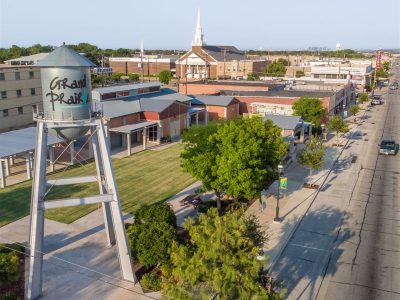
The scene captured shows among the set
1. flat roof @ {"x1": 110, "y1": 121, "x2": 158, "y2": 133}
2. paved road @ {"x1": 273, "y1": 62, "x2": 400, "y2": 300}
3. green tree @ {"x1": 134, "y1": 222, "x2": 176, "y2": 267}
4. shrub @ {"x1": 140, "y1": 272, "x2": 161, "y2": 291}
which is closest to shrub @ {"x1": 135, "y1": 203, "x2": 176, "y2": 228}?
green tree @ {"x1": 134, "y1": 222, "x2": 176, "y2": 267}

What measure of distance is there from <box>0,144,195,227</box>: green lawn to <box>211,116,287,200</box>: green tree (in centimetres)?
785

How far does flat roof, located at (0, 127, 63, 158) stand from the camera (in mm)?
35594

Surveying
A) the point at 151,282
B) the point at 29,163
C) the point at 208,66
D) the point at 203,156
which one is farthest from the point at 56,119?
the point at 208,66

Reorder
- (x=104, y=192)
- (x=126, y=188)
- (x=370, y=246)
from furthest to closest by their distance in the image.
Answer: (x=126, y=188) < (x=370, y=246) < (x=104, y=192)

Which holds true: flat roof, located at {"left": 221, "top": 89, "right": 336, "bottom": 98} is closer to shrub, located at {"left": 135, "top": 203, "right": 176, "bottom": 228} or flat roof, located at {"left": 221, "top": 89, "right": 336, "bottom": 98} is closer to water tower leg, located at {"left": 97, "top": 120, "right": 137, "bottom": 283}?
shrub, located at {"left": 135, "top": 203, "right": 176, "bottom": 228}

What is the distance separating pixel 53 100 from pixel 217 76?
11872 centimetres

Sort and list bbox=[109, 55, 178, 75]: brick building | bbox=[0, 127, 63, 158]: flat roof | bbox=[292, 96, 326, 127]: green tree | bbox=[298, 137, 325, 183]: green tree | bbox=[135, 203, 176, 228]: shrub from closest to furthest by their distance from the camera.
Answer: bbox=[135, 203, 176, 228]: shrub, bbox=[0, 127, 63, 158]: flat roof, bbox=[298, 137, 325, 183]: green tree, bbox=[292, 96, 326, 127]: green tree, bbox=[109, 55, 178, 75]: brick building

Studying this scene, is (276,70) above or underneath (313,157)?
above

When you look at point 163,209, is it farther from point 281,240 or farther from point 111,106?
point 111,106

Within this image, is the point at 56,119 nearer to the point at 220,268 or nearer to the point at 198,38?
the point at 220,268

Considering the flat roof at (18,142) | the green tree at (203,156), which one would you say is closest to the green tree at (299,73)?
the flat roof at (18,142)

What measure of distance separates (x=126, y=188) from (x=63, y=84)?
1685 cm

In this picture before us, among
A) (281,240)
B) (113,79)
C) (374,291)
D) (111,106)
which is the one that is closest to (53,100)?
(281,240)

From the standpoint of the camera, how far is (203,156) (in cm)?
2888
